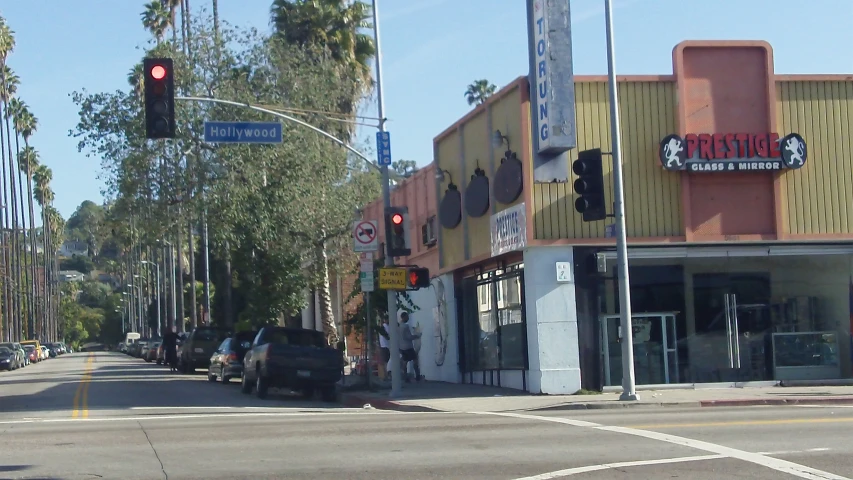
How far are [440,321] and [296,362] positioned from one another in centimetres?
701

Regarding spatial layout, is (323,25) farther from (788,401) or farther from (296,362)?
(788,401)

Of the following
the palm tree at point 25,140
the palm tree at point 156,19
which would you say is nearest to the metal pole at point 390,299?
the palm tree at point 156,19

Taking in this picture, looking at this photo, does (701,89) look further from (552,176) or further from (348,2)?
(348,2)

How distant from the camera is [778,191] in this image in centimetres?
2323

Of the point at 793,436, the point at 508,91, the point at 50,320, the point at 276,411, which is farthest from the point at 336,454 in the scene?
the point at 50,320

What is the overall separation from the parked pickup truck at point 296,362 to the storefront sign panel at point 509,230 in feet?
15.0

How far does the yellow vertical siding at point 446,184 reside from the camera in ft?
90.3

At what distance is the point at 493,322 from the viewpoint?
2617 cm

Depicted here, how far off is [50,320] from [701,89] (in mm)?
123723

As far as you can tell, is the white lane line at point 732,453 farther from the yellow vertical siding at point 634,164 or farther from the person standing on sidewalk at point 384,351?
the person standing on sidewalk at point 384,351

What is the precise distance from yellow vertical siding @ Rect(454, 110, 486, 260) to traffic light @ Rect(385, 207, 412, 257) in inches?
113

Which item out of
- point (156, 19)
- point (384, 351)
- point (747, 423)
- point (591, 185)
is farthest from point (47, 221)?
point (747, 423)

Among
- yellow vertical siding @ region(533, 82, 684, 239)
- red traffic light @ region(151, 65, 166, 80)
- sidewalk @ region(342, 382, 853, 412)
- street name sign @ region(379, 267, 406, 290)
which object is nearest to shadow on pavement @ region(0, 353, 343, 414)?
sidewalk @ region(342, 382, 853, 412)

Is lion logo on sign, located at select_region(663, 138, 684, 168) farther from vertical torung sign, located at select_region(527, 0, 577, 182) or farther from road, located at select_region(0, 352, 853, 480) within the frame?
road, located at select_region(0, 352, 853, 480)
